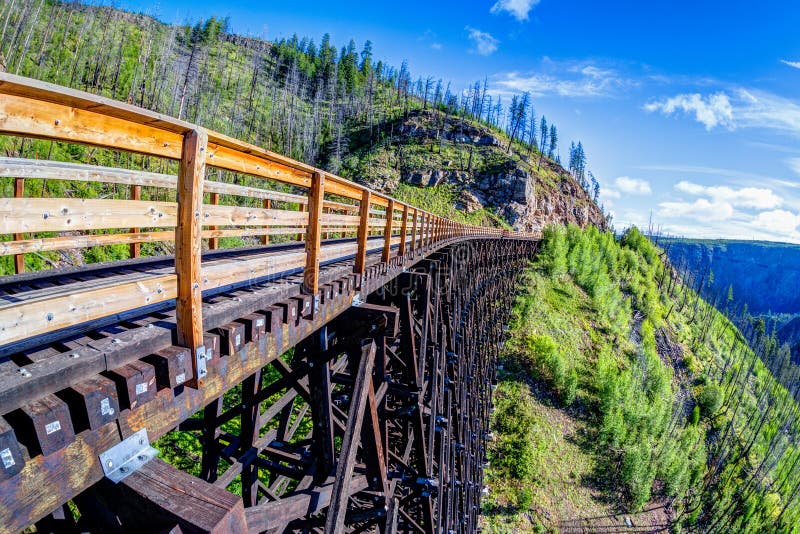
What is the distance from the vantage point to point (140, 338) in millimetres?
1657

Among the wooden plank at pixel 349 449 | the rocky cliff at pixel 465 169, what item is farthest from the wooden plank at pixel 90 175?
the rocky cliff at pixel 465 169

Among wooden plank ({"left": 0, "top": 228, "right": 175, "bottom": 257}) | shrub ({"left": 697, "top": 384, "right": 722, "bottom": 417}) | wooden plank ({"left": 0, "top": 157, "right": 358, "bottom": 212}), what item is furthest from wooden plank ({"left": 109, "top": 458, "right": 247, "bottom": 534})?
shrub ({"left": 697, "top": 384, "right": 722, "bottom": 417})

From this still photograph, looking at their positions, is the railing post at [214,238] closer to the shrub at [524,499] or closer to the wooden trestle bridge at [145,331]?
the wooden trestle bridge at [145,331]

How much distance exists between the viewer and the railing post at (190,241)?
5.60 feet

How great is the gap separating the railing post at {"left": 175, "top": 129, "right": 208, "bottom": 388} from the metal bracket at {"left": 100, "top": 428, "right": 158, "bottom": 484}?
1.14ft

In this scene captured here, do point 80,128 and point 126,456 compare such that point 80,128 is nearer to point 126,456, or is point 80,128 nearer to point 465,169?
point 126,456

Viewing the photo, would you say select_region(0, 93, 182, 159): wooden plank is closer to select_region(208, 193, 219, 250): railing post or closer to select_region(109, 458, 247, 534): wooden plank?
select_region(109, 458, 247, 534): wooden plank

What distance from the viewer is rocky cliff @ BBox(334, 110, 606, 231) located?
61625 mm

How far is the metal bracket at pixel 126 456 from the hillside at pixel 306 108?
22.1 meters

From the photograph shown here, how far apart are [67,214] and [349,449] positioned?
2.57 metres

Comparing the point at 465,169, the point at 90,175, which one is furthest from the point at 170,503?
the point at 465,169

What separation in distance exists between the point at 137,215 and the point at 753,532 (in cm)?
5814

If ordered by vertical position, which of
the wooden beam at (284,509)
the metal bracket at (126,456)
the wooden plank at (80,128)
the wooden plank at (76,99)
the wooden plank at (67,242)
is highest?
the wooden plank at (76,99)

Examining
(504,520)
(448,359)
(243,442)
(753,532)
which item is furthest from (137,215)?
(753,532)
